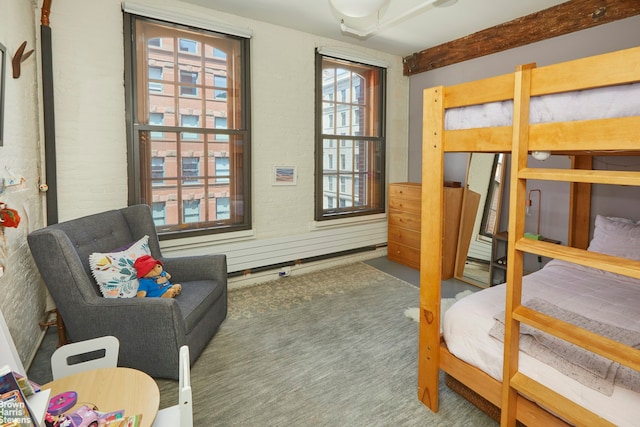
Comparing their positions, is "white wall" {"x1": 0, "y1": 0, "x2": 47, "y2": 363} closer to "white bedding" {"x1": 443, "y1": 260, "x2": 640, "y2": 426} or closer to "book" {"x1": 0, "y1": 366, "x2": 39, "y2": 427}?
"book" {"x1": 0, "y1": 366, "x2": 39, "y2": 427}

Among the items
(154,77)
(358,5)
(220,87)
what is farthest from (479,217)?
(154,77)

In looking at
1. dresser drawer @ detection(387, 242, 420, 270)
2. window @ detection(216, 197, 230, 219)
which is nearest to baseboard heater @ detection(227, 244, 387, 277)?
dresser drawer @ detection(387, 242, 420, 270)

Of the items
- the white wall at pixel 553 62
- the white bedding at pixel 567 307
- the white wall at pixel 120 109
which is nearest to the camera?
the white bedding at pixel 567 307

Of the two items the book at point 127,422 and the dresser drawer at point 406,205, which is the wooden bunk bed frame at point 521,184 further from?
the dresser drawer at point 406,205

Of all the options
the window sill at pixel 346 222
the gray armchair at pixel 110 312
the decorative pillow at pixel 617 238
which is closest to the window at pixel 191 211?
the gray armchair at pixel 110 312

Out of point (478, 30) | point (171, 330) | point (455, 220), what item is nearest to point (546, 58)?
point (478, 30)

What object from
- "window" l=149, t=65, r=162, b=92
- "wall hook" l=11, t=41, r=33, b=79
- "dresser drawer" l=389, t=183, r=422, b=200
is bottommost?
"dresser drawer" l=389, t=183, r=422, b=200

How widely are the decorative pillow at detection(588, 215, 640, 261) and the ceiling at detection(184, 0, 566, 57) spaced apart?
1.96m

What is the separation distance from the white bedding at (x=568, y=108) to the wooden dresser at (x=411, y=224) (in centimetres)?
237

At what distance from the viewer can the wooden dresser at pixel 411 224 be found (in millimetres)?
3930

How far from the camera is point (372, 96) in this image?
4.53 m

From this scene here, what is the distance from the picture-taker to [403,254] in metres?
4.46

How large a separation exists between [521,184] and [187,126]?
2791mm

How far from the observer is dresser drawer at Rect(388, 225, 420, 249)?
14.0 ft
